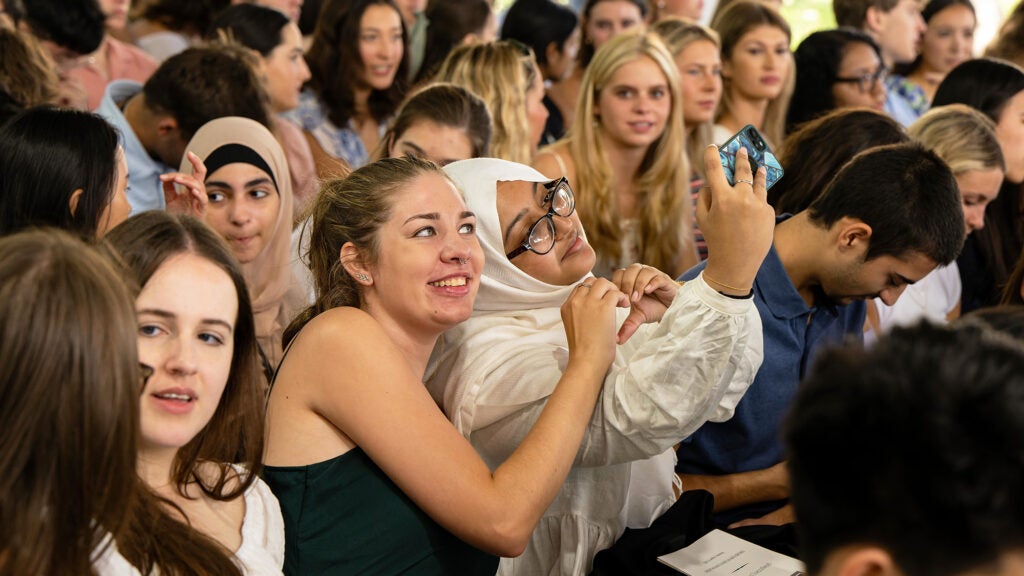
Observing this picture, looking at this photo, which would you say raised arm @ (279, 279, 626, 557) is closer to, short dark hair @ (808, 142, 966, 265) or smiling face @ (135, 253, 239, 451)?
smiling face @ (135, 253, 239, 451)

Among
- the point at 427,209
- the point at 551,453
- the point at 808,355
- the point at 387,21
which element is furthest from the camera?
the point at 387,21

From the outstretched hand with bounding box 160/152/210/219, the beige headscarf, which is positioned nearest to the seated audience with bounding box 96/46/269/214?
the beige headscarf

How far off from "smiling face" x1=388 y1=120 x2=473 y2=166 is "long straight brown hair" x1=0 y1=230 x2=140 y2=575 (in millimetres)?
2066

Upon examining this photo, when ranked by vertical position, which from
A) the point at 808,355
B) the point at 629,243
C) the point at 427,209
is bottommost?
the point at 629,243

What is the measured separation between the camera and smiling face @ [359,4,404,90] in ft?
15.8

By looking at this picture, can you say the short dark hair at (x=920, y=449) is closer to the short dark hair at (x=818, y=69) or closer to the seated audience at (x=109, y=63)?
the seated audience at (x=109, y=63)

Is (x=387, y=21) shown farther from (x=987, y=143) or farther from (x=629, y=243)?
(x=987, y=143)

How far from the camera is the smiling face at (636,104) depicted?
13.3 ft

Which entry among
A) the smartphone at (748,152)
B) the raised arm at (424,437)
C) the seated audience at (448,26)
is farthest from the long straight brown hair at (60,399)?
the seated audience at (448,26)

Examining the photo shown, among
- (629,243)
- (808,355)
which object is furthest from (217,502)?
(629,243)

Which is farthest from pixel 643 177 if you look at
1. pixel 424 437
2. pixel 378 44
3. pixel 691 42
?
pixel 424 437

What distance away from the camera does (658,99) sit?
4074 mm

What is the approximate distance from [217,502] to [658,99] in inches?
111

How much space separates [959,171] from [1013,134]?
718 mm
